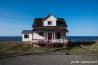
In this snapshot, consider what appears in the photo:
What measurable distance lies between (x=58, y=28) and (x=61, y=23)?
2508mm

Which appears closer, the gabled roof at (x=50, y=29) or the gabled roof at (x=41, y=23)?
the gabled roof at (x=50, y=29)

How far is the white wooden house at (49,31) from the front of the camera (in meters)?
28.3

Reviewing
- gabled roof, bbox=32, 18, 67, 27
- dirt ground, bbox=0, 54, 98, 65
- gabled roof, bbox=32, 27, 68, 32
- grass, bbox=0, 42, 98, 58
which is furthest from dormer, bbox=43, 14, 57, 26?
dirt ground, bbox=0, 54, 98, 65

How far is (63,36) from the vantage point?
2988 centimetres

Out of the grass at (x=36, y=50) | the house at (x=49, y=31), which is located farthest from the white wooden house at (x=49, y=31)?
the grass at (x=36, y=50)

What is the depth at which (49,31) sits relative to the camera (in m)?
28.4

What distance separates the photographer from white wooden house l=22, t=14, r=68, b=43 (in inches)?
1115

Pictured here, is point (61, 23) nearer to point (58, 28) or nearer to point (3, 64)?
point (58, 28)

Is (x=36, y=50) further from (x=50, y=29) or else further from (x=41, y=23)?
(x=41, y=23)

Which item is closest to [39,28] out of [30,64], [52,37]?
[52,37]

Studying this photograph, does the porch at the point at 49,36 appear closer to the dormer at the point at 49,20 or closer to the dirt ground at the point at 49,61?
the dormer at the point at 49,20

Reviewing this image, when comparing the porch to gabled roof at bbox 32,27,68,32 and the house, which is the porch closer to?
the house

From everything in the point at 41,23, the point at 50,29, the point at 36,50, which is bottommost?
the point at 36,50

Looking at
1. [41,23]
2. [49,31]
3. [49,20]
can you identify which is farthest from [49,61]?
[41,23]
